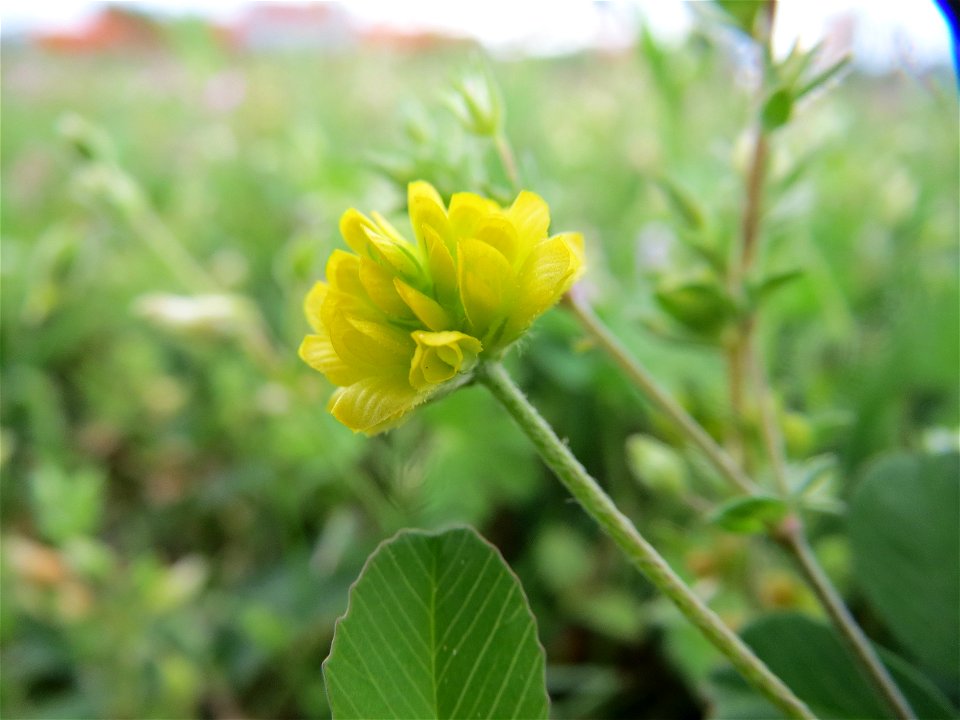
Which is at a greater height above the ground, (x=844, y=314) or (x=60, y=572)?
(x=844, y=314)

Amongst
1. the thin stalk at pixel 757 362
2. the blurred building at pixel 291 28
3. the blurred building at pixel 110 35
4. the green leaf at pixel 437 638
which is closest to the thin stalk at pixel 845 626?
the thin stalk at pixel 757 362

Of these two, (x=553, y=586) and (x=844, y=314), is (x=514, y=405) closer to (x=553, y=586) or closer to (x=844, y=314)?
(x=553, y=586)

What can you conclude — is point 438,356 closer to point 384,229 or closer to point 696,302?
point 384,229

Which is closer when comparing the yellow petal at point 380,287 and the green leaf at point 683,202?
the yellow petal at point 380,287

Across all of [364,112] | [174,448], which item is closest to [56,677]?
[174,448]

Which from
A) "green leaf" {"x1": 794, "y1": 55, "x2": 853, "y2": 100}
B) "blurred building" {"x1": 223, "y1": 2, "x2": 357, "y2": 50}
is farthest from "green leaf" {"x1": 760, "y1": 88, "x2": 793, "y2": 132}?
"blurred building" {"x1": 223, "y1": 2, "x2": 357, "y2": 50}

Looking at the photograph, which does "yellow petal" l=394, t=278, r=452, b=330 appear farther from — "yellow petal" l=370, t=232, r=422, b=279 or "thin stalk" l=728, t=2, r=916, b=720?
"thin stalk" l=728, t=2, r=916, b=720

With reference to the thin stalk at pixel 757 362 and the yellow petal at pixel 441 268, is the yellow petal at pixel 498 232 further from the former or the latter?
the thin stalk at pixel 757 362

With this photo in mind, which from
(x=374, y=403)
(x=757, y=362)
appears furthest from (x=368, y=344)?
(x=757, y=362)
